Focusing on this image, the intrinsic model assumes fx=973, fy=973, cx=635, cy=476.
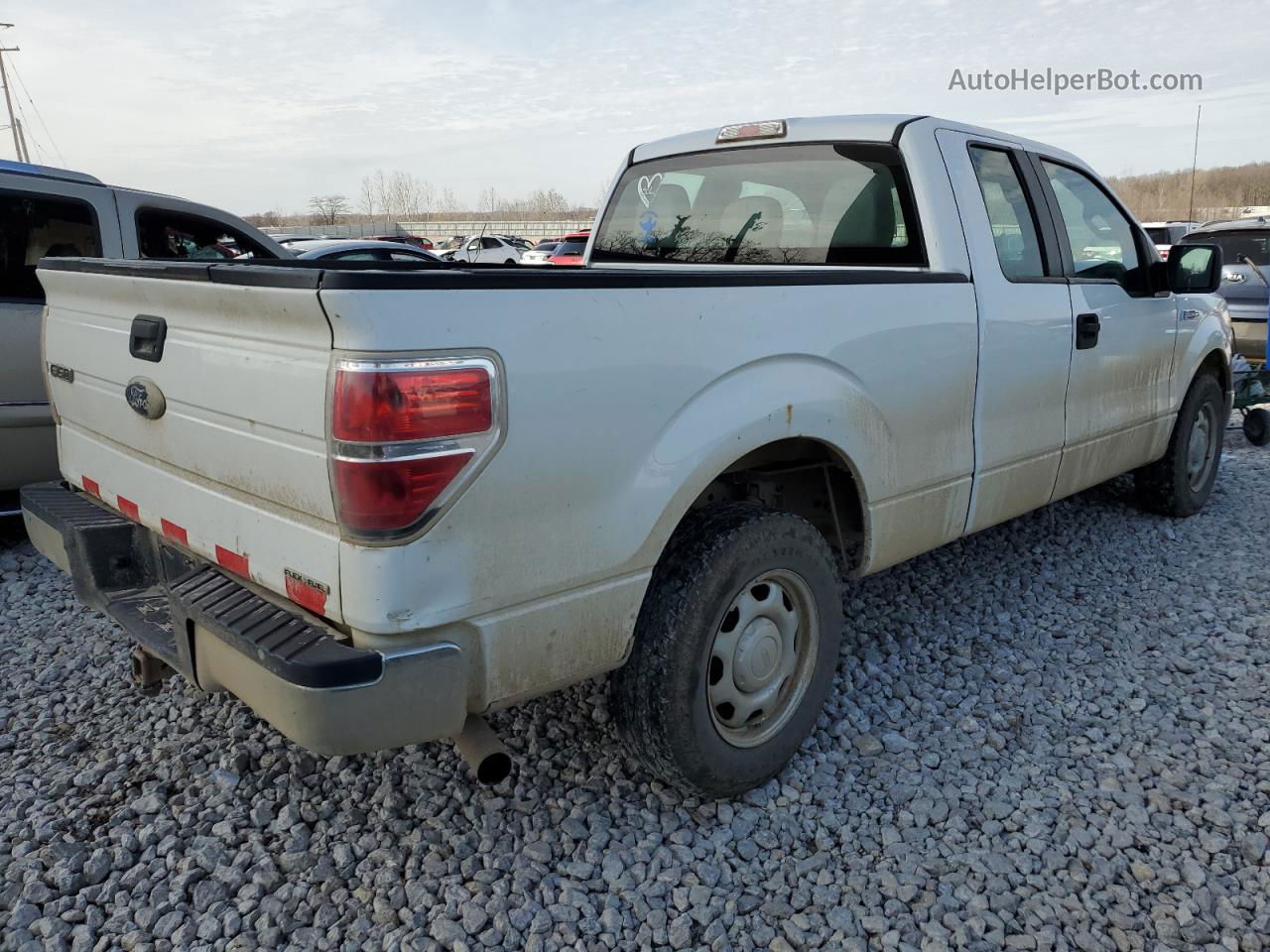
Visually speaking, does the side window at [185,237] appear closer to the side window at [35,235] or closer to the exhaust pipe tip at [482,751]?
the side window at [35,235]

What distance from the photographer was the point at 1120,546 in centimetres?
505

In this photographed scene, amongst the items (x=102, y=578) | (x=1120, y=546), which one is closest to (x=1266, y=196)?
(x=1120, y=546)

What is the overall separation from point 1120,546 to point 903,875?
10.4 ft

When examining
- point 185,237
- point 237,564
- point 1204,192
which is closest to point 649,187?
point 237,564

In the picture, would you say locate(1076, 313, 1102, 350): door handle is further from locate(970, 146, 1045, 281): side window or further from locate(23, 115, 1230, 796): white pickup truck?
locate(970, 146, 1045, 281): side window

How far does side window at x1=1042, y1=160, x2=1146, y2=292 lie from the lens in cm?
419

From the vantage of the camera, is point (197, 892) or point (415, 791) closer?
point (197, 892)

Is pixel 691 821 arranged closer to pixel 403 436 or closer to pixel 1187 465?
pixel 403 436

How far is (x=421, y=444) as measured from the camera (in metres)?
1.93

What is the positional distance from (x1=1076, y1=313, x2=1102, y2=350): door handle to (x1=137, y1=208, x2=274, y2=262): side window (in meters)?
4.26

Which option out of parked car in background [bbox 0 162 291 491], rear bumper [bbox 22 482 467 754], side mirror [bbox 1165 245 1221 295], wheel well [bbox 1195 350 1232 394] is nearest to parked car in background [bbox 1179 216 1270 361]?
wheel well [bbox 1195 350 1232 394]

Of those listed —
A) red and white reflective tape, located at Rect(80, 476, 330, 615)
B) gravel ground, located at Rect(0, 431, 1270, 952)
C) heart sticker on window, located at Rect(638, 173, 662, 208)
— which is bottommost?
gravel ground, located at Rect(0, 431, 1270, 952)

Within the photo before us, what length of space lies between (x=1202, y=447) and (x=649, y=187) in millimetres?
3519

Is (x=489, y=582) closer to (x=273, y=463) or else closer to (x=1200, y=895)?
(x=273, y=463)
